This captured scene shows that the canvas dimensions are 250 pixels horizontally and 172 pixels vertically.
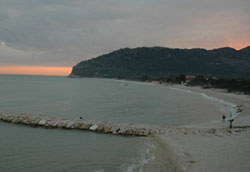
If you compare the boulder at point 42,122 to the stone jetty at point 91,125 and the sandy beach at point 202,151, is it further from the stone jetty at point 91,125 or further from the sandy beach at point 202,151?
the sandy beach at point 202,151

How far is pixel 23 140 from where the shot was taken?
18.2m

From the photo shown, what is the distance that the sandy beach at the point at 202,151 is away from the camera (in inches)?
451

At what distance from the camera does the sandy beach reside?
37.6 feet

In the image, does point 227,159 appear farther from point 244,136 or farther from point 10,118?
point 10,118

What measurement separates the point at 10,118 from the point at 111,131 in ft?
43.7

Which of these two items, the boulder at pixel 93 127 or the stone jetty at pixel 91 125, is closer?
the stone jetty at pixel 91 125

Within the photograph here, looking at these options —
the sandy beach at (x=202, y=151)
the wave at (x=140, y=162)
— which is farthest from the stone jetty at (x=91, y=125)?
the wave at (x=140, y=162)

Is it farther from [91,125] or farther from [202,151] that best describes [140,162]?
[91,125]

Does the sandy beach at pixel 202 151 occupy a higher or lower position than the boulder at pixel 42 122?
higher

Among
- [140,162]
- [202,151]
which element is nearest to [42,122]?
[140,162]

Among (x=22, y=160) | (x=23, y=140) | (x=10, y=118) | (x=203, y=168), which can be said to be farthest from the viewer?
(x=10, y=118)

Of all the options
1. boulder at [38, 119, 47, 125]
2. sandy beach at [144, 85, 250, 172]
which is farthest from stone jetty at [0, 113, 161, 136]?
sandy beach at [144, 85, 250, 172]

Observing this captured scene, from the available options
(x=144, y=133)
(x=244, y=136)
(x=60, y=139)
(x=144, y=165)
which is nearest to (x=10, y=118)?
(x=60, y=139)

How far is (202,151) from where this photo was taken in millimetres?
13953
